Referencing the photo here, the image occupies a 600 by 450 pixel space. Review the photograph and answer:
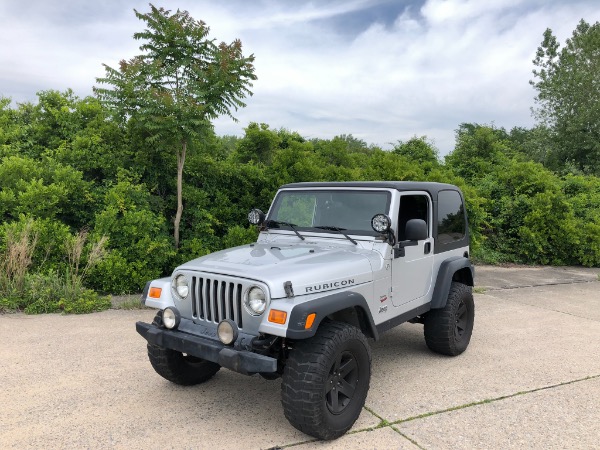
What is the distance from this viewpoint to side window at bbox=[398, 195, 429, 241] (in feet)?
14.0

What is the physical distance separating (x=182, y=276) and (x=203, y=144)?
4.51 meters

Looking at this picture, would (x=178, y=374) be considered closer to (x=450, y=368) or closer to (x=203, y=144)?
(x=450, y=368)

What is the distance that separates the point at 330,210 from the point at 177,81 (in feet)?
13.8

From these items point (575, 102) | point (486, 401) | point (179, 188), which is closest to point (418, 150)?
point (179, 188)

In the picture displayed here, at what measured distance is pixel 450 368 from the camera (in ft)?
15.1

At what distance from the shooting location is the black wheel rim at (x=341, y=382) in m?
3.21

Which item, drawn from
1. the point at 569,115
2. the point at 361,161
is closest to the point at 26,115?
the point at 361,161

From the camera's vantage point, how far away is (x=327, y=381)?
3139 millimetres

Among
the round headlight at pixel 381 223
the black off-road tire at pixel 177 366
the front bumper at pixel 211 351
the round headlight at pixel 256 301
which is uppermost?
Result: the round headlight at pixel 381 223

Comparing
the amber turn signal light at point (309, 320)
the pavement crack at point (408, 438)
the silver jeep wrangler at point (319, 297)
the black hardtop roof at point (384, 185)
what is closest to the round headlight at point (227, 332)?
the silver jeep wrangler at point (319, 297)

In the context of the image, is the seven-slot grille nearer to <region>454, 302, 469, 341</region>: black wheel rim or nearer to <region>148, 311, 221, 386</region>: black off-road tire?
<region>148, 311, 221, 386</region>: black off-road tire

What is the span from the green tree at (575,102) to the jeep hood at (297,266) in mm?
22251

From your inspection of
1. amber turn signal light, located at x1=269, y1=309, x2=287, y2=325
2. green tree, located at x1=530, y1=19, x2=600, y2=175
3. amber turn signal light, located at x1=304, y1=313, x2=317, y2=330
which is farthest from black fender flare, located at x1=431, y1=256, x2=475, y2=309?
green tree, located at x1=530, y1=19, x2=600, y2=175

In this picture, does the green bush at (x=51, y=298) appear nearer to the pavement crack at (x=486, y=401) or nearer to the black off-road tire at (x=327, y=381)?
the black off-road tire at (x=327, y=381)
